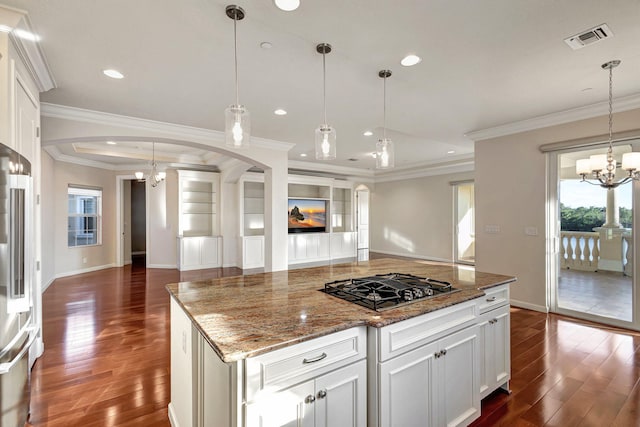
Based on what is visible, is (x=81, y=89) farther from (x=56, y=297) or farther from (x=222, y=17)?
(x=56, y=297)

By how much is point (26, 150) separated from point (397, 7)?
124 inches

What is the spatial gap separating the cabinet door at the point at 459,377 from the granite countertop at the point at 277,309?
262 millimetres

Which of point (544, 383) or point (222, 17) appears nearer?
point (222, 17)

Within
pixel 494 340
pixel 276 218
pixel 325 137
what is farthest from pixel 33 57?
pixel 494 340

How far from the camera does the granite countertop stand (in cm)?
122

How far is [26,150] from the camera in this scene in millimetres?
2516

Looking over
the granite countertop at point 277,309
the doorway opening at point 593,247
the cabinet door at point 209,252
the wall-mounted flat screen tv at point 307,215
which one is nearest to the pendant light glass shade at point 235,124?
the granite countertop at point 277,309

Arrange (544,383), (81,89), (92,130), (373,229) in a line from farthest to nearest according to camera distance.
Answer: (373,229), (92,130), (81,89), (544,383)

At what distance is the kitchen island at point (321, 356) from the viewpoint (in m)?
1.19

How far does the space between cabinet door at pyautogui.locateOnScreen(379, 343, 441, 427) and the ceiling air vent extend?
251 centimetres

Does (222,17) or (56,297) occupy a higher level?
(222,17)

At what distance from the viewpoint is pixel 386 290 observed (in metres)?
1.89

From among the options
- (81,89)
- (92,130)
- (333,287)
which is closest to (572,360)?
(333,287)

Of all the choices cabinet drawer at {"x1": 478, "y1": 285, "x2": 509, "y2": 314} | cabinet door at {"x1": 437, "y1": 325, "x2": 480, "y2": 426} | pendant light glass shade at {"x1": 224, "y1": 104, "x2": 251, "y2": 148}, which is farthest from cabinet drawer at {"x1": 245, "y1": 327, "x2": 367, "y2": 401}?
pendant light glass shade at {"x1": 224, "y1": 104, "x2": 251, "y2": 148}
